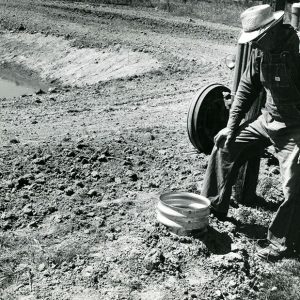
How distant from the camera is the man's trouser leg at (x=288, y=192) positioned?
4711mm

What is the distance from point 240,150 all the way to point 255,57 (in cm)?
83

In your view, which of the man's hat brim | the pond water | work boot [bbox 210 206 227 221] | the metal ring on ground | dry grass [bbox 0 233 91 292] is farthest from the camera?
the pond water

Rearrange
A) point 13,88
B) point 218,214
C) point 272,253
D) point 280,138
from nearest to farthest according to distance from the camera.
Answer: point 280,138 → point 272,253 → point 218,214 → point 13,88

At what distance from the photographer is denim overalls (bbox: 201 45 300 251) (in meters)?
4.73

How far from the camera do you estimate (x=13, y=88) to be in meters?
17.1

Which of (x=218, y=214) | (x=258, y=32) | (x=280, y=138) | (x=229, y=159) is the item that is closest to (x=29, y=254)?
(x=218, y=214)

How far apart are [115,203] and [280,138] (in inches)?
74.8

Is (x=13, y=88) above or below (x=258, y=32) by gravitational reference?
below

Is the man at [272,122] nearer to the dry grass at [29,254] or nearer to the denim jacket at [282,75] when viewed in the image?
the denim jacket at [282,75]

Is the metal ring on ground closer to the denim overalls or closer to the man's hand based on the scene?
the denim overalls

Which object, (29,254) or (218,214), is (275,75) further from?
(29,254)

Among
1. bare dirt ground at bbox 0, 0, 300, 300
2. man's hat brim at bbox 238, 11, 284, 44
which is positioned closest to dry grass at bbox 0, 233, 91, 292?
bare dirt ground at bbox 0, 0, 300, 300

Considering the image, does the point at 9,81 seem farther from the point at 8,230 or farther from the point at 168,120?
the point at 8,230

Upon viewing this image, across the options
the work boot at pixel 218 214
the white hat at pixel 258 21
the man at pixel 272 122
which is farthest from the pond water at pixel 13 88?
the white hat at pixel 258 21
